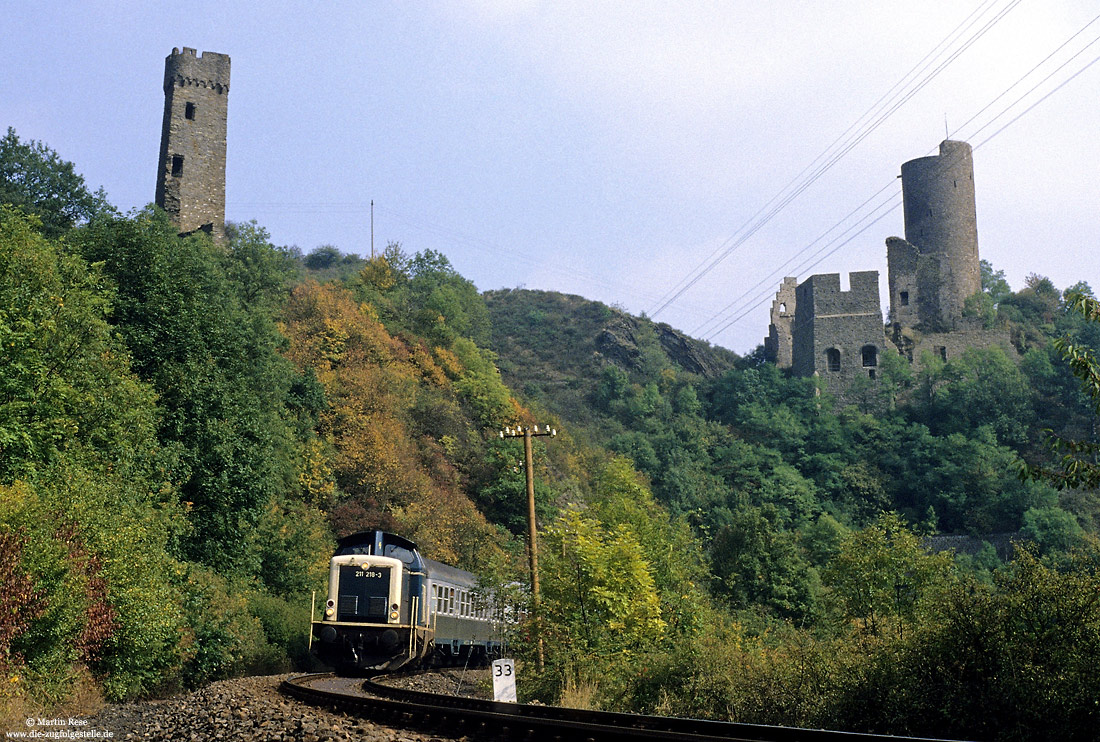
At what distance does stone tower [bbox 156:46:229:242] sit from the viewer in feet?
190

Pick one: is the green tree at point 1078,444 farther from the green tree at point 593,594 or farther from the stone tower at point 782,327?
the stone tower at point 782,327

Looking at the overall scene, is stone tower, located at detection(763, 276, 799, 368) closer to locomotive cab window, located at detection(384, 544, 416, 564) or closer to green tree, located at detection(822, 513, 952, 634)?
green tree, located at detection(822, 513, 952, 634)

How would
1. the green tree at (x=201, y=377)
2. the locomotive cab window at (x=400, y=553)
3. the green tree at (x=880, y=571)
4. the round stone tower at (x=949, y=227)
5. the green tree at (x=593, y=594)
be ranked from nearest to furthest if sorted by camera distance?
the green tree at (x=593, y=594) → the locomotive cab window at (x=400, y=553) → the green tree at (x=201, y=377) → the green tree at (x=880, y=571) → the round stone tower at (x=949, y=227)

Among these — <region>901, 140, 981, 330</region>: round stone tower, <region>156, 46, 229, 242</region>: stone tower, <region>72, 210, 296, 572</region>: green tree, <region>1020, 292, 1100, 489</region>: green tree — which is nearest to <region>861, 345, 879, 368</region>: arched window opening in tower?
<region>901, 140, 981, 330</region>: round stone tower

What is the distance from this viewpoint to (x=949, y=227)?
9669cm

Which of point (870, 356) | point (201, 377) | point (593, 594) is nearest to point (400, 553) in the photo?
point (593, 594)

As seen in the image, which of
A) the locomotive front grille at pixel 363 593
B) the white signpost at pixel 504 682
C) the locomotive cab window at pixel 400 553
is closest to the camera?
the white signpost at pixel 504 682

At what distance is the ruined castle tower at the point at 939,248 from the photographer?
317 ft

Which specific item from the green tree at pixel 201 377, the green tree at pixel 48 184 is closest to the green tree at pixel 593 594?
the green tree at pixel 201 377

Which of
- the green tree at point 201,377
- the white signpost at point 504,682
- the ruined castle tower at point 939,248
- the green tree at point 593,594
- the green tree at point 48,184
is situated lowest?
the white signpost at point 504,682

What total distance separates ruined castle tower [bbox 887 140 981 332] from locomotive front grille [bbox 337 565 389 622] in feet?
284

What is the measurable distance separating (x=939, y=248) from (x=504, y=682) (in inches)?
3659

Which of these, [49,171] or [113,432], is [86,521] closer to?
[113,432]

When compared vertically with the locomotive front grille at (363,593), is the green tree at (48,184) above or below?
above
